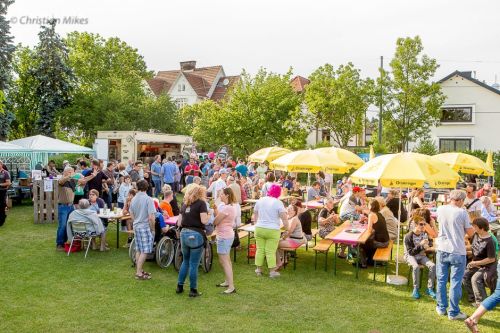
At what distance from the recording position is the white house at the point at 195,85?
57438mm

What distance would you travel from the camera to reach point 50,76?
32.1m

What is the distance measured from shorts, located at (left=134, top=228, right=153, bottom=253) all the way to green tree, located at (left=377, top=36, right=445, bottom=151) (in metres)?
24.2

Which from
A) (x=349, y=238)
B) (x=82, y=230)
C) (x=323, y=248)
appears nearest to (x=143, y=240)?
(x=82, y=230)

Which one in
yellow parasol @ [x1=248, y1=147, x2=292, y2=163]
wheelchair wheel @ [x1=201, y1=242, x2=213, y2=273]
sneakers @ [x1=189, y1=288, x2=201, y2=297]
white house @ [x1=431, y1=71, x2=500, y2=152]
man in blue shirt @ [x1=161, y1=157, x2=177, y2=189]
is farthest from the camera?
white house @ [x1=431, y1=71, x2=500, y2=152]

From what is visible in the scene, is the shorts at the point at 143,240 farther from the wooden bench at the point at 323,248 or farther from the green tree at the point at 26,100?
the green tree at the point at 26,100

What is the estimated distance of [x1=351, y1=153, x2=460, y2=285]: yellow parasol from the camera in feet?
24.5

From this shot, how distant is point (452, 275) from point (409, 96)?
2408 centimetres

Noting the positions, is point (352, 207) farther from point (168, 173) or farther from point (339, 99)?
point (339, 99)

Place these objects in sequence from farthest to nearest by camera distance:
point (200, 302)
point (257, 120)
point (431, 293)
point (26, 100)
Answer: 1. point (26, 100)
2. point (257, 120)
3. point (431, 293)
4. point (200, 302)

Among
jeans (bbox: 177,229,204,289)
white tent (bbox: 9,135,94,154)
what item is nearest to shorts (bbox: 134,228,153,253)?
jeans (bbox: 177,229,204,289)

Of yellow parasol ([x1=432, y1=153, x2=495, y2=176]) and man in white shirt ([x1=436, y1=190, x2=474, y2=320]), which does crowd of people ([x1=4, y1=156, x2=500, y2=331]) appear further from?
yellow parasol ([x1=432, y1=153, x2=495, y2=176])

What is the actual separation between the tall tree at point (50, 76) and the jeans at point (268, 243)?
28.4 m

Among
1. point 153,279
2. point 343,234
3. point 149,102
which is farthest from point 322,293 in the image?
point 149,102

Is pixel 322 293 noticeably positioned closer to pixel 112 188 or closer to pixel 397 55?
pixel 112 188
